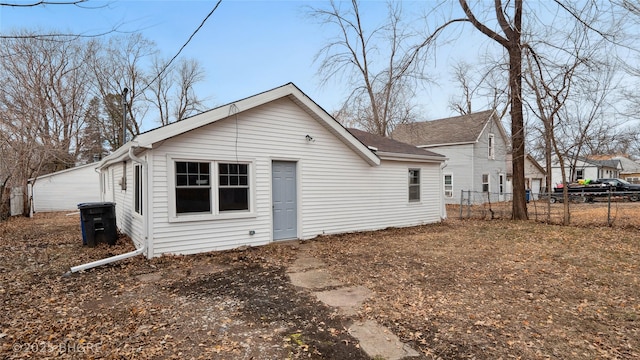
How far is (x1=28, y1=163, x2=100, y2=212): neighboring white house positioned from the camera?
18141mm

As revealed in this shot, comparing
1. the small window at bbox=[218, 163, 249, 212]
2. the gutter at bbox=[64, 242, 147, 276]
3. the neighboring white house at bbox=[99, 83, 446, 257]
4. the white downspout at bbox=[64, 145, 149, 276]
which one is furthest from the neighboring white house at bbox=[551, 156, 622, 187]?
the gutter at bbox=[64, 242, 147, 276]

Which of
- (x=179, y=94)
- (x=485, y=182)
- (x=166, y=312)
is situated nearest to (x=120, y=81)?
(x=179, y=94)

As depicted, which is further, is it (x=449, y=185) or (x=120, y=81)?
(x=120, y=81)

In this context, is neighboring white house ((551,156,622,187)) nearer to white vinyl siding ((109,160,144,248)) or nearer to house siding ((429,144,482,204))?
house siding ((429,144,482,204))

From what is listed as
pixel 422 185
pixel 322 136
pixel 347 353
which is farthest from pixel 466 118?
pixel 347 353

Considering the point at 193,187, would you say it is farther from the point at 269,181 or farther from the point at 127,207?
the point at 127,207

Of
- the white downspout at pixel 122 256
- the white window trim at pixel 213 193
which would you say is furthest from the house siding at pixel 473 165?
the white downspout at pixel 122 256

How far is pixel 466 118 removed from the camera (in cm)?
2323

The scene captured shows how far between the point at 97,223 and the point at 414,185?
9644 millimetres

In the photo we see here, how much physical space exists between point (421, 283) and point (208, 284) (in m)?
3.40

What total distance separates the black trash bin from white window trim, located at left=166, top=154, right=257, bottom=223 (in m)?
2.46

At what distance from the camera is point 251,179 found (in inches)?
296

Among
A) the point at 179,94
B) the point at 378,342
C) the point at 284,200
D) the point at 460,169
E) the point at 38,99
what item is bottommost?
the point at 378,342

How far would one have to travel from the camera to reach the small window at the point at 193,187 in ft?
22.0
